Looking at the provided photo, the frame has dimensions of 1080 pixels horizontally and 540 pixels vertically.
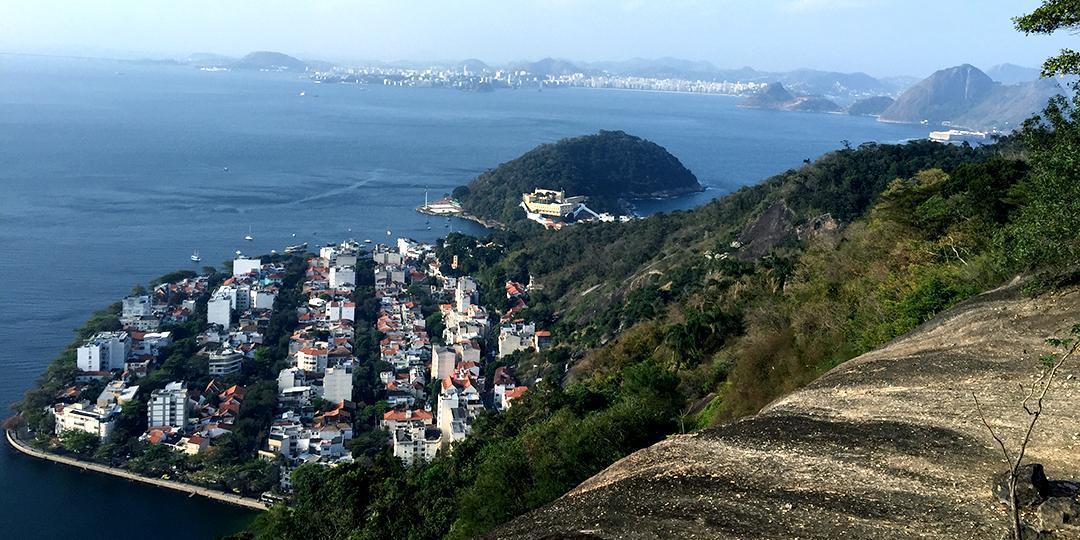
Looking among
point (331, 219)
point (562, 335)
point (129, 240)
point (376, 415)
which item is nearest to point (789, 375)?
point (376, 415)

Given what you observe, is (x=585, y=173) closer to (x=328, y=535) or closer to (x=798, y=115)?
(x=328, y=535)

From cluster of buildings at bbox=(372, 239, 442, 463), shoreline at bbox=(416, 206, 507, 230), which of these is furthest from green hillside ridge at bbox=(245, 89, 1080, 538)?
shoreline at bbox=(416, 206, 507, 230)

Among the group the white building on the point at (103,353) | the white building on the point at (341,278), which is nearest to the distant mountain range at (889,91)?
the white building on the point at (341,278)

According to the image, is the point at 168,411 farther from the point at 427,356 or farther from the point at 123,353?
the point at 427,356

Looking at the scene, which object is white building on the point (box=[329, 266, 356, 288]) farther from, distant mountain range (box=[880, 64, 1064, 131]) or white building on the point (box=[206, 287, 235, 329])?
distant mountain range (box=[880, 64, 1064, 131])

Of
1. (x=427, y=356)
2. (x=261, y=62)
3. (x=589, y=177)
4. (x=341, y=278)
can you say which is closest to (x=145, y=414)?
(x=427, y=356)

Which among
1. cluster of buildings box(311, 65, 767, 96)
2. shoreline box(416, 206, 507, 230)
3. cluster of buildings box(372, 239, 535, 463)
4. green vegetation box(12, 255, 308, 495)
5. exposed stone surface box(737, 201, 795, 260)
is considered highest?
cluster of buildings box(311, 65, 767, 96)
